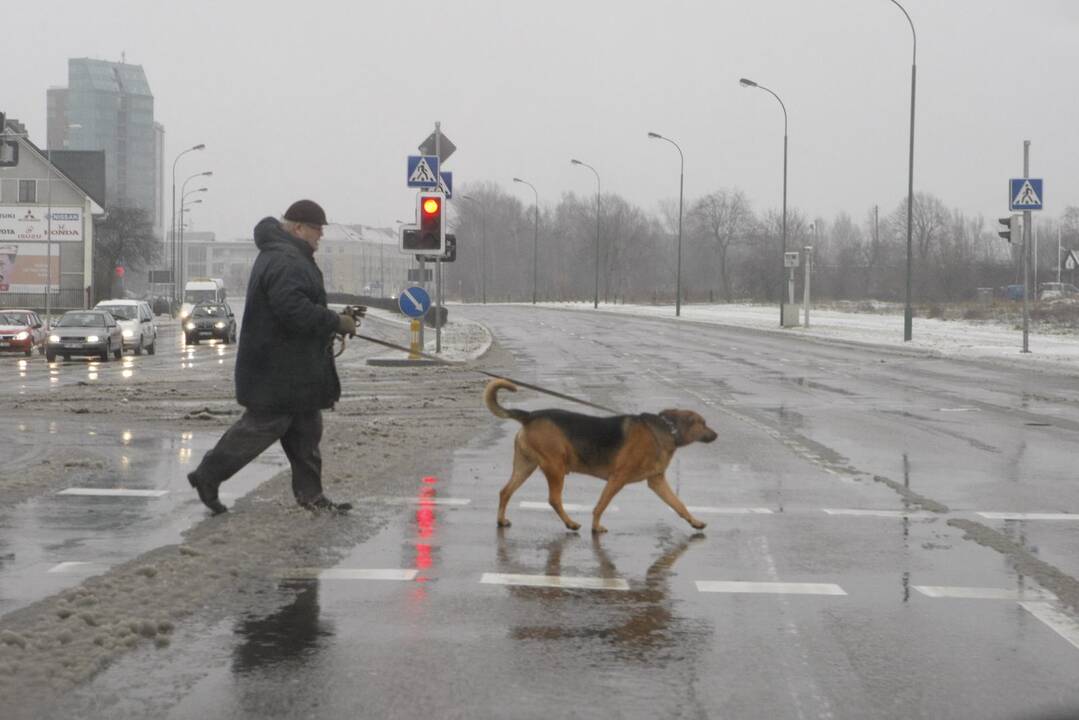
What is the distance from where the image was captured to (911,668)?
5332 millimetres

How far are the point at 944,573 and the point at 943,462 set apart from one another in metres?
5.38

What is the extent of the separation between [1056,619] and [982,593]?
0.59m

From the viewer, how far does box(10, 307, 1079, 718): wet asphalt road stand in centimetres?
489

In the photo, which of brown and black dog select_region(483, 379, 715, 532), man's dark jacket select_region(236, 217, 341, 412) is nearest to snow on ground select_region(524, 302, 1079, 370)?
brown and black dog select_region(483, 379, 715, 532)

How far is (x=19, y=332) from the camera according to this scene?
122 feet

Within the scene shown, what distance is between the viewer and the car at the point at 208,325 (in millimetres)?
45906

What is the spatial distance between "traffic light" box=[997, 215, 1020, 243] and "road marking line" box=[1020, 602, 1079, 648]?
3001 cm

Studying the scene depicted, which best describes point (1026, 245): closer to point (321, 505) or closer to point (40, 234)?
point (321, 505)

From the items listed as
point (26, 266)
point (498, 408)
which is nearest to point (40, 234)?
point (26, 266)

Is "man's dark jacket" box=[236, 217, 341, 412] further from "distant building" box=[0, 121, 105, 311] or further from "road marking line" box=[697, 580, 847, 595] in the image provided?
"distant building" box=[0, 121, 105, 311]

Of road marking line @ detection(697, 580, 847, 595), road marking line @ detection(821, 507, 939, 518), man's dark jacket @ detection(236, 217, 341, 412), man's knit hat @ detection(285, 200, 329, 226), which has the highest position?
man's knit hat @ detection(285, 200, 329, 226)

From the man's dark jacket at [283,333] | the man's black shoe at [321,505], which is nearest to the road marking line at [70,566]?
the man's dark jacket at [283,333]

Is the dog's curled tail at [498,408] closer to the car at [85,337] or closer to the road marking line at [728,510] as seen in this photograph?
the road marking line at [728,510]

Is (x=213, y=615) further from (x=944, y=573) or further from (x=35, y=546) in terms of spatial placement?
(x=944, y=573)
